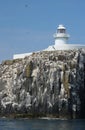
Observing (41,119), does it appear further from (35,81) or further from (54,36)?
(54,36)

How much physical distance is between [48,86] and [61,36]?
14.0 meters

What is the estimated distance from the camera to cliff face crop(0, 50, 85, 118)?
408 feet

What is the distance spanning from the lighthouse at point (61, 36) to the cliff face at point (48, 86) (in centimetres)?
513

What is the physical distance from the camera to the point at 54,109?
123625mm

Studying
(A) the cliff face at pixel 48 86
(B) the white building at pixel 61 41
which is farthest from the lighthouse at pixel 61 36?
(A) the cliff face at pixel 48 86

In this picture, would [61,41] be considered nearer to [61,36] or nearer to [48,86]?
[61,36]

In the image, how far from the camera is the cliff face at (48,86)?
12450 centimetres

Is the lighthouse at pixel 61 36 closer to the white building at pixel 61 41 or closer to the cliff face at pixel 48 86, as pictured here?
the white building at pixel 61 41

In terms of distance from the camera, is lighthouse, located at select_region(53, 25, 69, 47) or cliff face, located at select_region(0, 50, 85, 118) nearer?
cliff face, located at select_region(0, 50, 85, 118)

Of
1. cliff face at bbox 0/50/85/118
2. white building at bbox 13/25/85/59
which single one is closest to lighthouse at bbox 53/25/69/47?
white building at bbox 13/25/85/59

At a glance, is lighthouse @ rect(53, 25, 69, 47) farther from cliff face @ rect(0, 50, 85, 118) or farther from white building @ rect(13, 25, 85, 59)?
cliff face @ rect(0, 50, 85, 118)

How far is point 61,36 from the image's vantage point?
133875 millimetres

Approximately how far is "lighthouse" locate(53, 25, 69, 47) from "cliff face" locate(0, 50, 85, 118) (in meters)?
5.13

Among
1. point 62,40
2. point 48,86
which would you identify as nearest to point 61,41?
point 62,40
